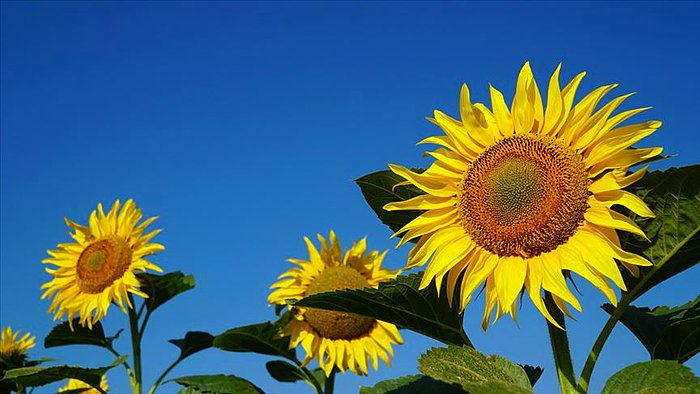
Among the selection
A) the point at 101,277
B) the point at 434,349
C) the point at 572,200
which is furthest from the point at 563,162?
the point at 101,277

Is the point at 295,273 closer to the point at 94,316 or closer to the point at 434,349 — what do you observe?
the point at 94,316

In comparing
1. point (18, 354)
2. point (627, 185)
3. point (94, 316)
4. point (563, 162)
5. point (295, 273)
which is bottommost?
point (627, 185)

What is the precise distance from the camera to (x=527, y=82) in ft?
8.30

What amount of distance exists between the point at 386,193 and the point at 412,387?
28.1 inches

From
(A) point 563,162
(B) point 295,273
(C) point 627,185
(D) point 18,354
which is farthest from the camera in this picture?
(D) point 18,354

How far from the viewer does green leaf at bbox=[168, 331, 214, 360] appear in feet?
23.3

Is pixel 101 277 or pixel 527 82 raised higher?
pixel 101 277

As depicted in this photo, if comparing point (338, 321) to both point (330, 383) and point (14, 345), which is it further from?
point (14, 345)

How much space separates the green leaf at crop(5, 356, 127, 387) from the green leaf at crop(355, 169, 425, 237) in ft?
14.0

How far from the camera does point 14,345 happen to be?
28.1ft

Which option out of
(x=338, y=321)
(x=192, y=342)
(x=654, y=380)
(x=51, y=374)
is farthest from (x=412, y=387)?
(x=192, y=342)

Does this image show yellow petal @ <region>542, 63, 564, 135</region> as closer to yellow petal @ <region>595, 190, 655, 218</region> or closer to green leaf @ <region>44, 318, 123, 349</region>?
yellow petal @ <region>595, 190, 655, 218</region>

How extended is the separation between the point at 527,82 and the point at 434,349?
3.11 feet

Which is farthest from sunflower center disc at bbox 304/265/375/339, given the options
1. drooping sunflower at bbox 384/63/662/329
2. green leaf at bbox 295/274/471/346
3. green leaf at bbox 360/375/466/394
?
drooping sunflower at bbox 384/63/662/329
